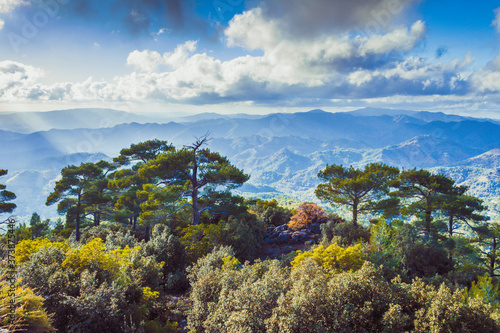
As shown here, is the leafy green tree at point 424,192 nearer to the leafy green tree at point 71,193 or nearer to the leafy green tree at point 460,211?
the leafy green tree at point 460,211

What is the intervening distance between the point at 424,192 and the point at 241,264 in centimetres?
1683

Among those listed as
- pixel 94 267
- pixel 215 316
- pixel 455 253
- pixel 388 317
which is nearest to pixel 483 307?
pixel 388 317

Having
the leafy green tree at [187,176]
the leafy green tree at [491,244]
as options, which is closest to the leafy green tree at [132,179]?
the leafy green tree at [187,176]

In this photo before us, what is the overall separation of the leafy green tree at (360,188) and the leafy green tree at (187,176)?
854cm

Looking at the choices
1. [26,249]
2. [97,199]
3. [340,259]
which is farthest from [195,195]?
[97,199]

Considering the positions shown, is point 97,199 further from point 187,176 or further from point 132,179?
point 187,176

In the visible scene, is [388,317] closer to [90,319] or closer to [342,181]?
[90,319]

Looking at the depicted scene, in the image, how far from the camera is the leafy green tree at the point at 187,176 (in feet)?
56.8

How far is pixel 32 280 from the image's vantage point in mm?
7086

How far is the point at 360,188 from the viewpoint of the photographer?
2089cm

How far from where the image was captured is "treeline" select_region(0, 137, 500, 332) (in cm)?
555

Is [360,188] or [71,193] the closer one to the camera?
[360,188]

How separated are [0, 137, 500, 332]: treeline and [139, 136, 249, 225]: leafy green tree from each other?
96 millimetres

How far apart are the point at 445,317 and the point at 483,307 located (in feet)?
2.97
